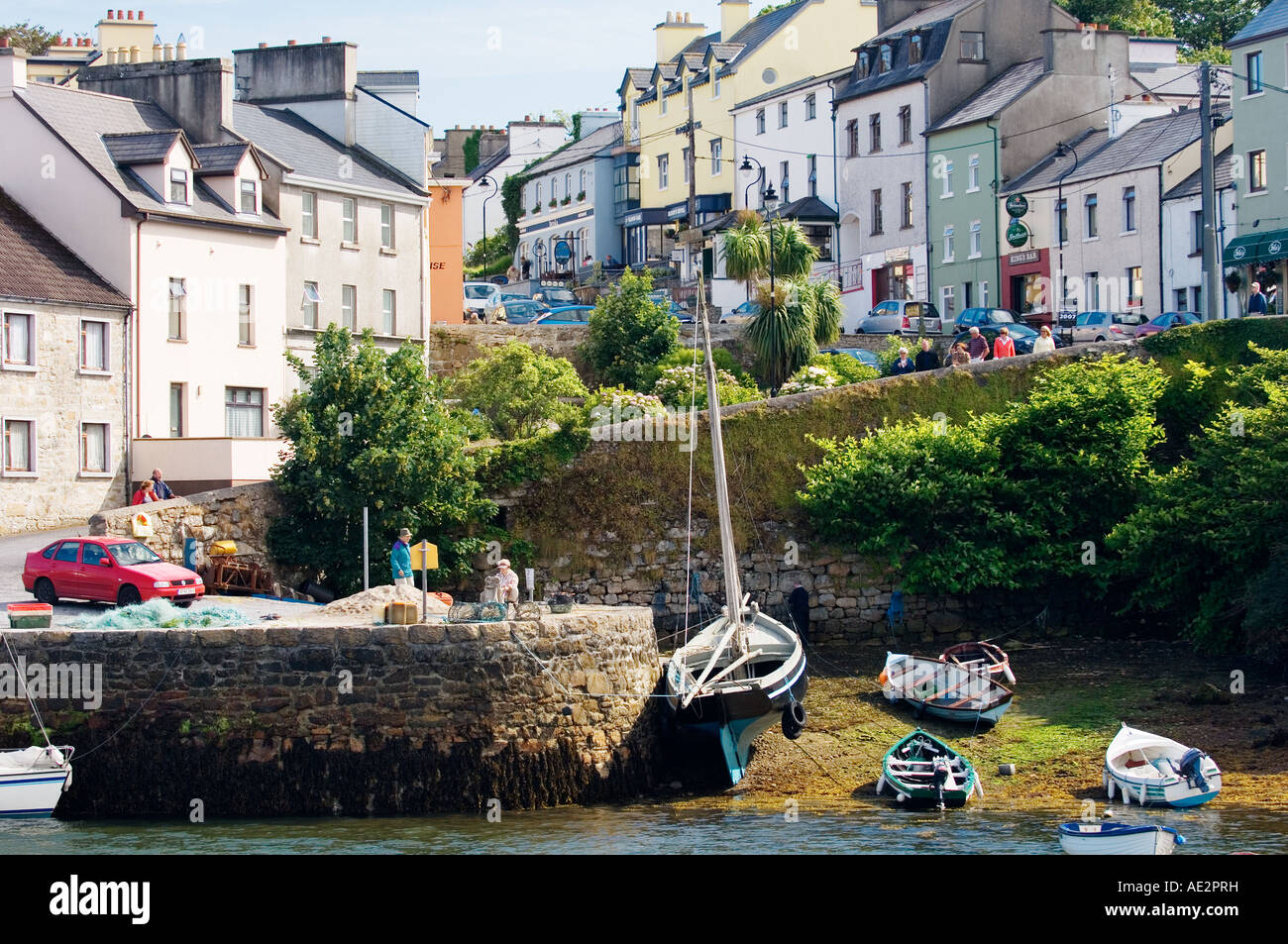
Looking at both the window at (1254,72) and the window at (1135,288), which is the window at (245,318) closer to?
the window at (1135,288)

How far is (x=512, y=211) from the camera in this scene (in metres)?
94.4

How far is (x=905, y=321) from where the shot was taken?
5441cm

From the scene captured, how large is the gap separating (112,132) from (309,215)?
5953 millimetres

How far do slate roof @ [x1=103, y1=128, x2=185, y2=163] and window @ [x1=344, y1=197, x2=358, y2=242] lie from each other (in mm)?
6958

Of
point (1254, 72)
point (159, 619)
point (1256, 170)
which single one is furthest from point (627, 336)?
point (159, 619)

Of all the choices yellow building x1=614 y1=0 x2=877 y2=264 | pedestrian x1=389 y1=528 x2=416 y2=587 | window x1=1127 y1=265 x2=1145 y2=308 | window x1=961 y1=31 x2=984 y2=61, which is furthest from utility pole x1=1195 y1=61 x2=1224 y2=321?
yellow building x1=614 y1=0 x2=877 y2=264

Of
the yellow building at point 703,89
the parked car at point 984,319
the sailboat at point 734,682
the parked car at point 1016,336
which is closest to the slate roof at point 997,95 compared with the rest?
the yellow building at point 703,89

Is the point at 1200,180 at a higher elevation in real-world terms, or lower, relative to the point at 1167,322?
higher

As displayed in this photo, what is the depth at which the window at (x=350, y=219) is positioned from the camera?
49312mm

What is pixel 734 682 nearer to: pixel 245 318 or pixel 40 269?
pixel 40 269

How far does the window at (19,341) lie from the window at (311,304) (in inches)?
395
